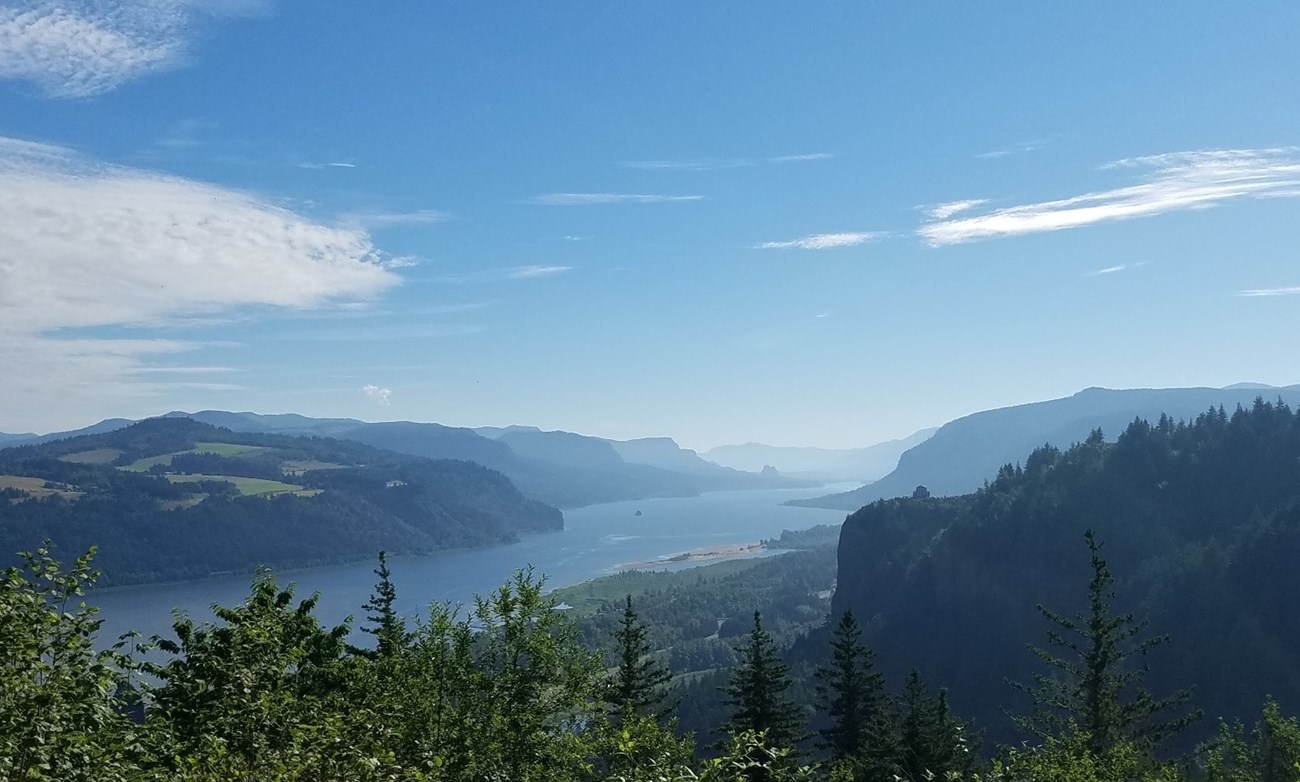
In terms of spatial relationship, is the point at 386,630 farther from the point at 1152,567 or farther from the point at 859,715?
the point at 1152,567

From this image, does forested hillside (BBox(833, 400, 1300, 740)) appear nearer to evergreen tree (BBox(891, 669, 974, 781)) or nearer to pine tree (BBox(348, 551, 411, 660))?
evergreen tree (BBox(891, 669, 974, 781))

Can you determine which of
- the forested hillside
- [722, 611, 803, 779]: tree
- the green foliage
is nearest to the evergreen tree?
[722, 611, 803, 779]: tree

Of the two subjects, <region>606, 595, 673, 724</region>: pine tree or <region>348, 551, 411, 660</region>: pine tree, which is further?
<region>606, 595, 673, 724</region>: pine tree

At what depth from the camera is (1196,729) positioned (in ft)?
390

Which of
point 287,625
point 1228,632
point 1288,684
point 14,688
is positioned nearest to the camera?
point 14,688

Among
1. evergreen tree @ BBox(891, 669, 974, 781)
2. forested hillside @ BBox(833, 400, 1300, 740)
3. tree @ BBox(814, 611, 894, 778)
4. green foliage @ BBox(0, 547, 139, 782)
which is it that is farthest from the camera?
forested hillside @ BBox(833, 400, 1300, 740)

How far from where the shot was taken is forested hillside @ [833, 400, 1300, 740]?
131125mm

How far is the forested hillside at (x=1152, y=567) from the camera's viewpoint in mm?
131125

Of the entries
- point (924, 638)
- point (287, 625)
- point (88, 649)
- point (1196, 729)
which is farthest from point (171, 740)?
point (924, 638)

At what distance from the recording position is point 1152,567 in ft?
521

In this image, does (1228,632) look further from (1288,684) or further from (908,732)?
(908,732)

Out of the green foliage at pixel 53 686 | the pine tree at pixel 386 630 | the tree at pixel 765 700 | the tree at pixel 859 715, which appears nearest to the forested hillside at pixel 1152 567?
the tree at pixel 859 715

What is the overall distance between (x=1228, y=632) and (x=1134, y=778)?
119m

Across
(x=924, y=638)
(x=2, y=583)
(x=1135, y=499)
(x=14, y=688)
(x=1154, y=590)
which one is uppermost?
(x=2, y=583)
